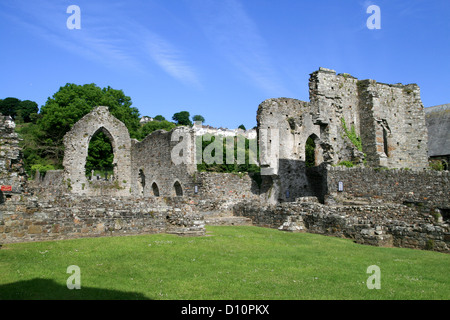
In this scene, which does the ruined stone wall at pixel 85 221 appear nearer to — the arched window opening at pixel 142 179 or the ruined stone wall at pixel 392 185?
the ruined stone wall at pixel 392 185

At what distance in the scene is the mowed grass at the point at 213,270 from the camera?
625 centimetres

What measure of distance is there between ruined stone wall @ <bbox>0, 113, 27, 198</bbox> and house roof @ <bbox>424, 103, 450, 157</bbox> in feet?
120

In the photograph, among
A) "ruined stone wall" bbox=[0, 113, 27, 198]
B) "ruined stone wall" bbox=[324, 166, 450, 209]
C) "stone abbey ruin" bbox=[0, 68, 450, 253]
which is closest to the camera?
"stone abbey ruin" bbox=[0, 68, 450, 253]

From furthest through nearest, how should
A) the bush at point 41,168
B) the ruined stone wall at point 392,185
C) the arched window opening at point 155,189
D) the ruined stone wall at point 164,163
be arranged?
the bush at point 41,168 < the arched window opening at point 155,189 < the ruined stone wall at point 164,163 < the ruined stone wall at point 392,185

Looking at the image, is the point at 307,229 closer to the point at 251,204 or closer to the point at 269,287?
the point at 251,204

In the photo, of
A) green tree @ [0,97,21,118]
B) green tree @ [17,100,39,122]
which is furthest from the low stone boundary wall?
green tree @ [0,97,21,118]

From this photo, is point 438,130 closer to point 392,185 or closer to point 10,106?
point 392,185

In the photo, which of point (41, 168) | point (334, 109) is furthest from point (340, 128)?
point (41, 168)

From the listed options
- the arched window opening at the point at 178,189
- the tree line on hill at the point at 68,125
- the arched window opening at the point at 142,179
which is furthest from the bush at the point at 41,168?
the arched window opening at the point at 178,189

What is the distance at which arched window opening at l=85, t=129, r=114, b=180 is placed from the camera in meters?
40.5

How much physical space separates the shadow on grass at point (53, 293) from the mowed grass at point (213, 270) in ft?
0.05

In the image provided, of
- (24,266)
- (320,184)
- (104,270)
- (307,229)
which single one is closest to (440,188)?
(307,229)

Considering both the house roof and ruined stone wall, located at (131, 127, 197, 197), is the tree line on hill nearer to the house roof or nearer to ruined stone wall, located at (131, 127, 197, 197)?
ruined stone wall, located at (131, 127, 197, 197)

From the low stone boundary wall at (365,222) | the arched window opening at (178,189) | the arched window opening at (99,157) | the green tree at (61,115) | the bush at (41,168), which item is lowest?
the low stone boundary wall at (365,222)
